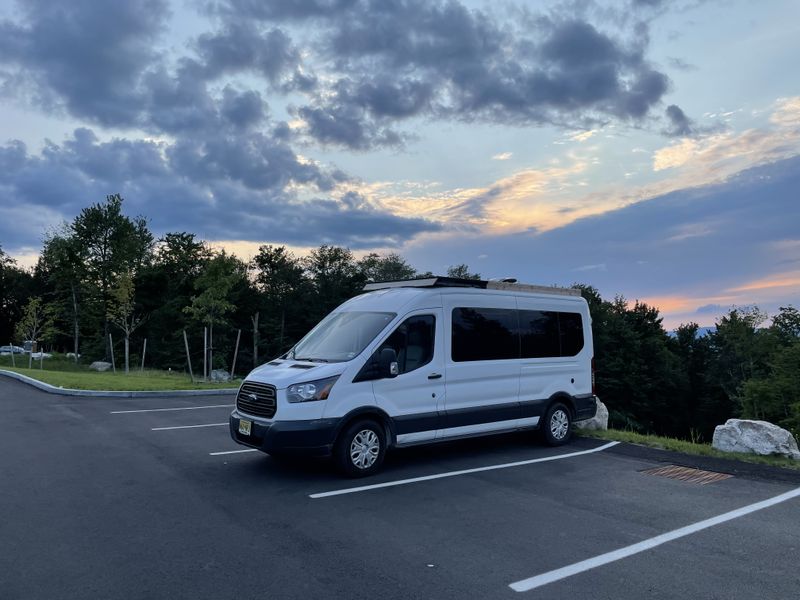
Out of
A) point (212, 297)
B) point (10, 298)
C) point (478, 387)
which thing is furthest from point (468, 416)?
point (10, 298)

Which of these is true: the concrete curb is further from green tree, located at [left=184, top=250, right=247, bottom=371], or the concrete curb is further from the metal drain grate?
the metal drain grate

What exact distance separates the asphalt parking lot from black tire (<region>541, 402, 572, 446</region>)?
477mm

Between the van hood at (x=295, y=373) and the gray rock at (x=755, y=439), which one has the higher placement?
the van hood at (x=295, y=373)

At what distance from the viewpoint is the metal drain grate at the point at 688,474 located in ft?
24.1

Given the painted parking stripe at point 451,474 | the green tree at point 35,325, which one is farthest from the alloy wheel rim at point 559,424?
the green tree at point 35,325

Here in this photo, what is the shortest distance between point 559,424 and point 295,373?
16.0ft

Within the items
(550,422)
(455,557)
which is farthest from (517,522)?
(550,422)

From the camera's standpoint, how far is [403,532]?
17.1 ft

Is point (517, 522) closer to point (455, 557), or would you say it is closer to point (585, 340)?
point (455, 557)

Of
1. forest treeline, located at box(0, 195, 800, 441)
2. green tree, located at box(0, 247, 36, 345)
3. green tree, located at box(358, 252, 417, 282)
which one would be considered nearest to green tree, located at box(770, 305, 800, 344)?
forest treeline, located at box(0, 195, 800, 441)

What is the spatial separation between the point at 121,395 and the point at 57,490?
1062cm

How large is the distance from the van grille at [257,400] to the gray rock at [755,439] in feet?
21.7

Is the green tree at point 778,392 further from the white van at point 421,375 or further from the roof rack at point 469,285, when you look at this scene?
the roof rack at point 469,285

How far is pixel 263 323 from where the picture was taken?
6519 centimetres
